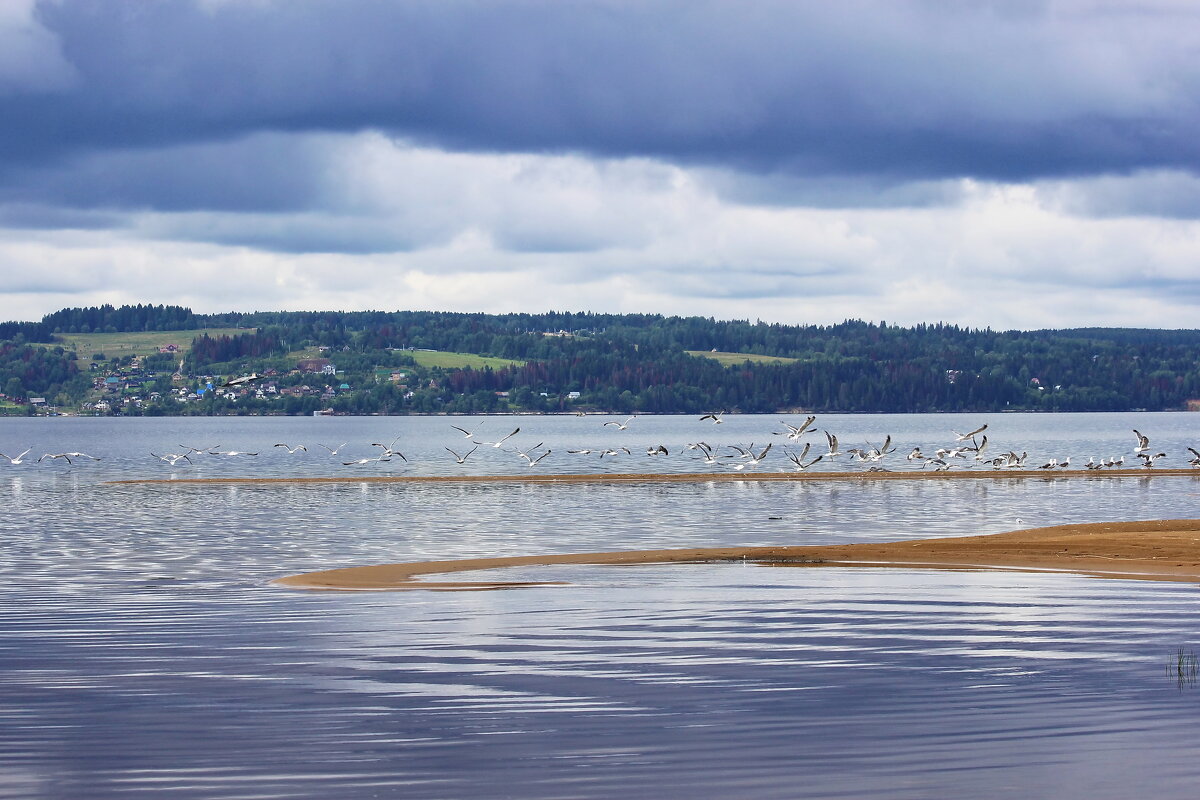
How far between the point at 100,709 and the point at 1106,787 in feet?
35.0

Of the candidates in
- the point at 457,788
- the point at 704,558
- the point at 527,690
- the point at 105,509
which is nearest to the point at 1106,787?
the point at 457,788

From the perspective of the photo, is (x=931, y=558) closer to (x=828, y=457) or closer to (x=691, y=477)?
(x=691, y=477)

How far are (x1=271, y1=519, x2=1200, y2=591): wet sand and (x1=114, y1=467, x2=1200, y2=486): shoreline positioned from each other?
47039 millimetres

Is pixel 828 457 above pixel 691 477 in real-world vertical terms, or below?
above

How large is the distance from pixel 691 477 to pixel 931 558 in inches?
2084

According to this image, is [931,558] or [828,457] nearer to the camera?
[931,558]

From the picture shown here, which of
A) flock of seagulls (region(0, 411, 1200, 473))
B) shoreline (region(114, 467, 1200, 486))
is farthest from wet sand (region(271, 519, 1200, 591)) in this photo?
shoreline (region(114, 467, 1200, 486))

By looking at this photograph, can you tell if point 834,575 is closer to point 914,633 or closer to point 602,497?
point 914,633

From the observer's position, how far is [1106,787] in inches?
530

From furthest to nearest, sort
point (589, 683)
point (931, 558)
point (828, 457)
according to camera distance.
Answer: point (828, 457) → point (931, 558) → point (589, 683)

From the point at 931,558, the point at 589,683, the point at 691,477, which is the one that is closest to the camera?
the point at 589,683

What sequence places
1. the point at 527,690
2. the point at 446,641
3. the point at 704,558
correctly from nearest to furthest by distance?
1. the point at 527,690
2. the point at 446,641
3. the point at 704,558

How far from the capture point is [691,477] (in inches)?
3487

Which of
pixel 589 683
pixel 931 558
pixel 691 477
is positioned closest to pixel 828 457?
pixel 691 477
